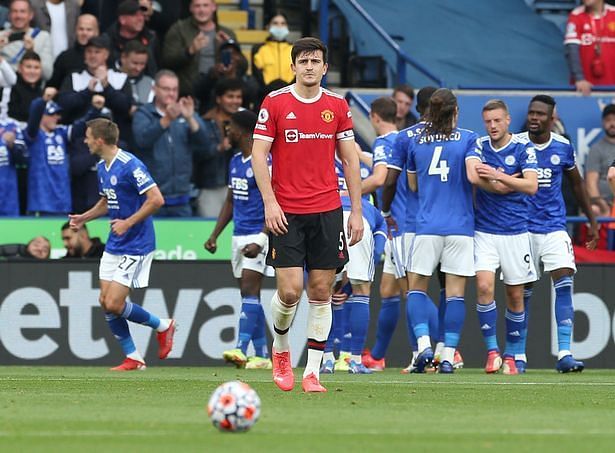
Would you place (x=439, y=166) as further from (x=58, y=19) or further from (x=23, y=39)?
(x=58, y=19)

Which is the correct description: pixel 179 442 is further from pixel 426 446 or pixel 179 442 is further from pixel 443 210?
pixel 443 210

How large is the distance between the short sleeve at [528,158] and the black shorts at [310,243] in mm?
3711

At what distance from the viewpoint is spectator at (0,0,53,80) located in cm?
1794

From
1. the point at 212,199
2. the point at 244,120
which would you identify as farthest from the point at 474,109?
the point at 244,120

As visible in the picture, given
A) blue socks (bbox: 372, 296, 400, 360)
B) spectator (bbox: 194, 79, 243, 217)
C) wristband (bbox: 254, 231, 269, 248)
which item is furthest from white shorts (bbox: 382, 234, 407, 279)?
spectator (bbox: 194, 79, 243, 217)

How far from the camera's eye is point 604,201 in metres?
18.3

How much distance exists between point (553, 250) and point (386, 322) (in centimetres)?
177

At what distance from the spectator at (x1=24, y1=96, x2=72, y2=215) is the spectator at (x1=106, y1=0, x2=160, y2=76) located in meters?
1.41

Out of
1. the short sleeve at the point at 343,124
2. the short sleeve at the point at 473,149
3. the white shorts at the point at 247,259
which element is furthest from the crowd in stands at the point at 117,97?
the short sleeve at the point at 343,124

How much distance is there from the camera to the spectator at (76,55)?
17.7 metres

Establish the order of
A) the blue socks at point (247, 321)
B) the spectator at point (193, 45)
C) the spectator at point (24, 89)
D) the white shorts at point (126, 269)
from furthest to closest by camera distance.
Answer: the spectator at point (193, 45) → the spectator at point (24, 89) → the blue socks at point (247, 321) → the white shorts at point (126, 269)

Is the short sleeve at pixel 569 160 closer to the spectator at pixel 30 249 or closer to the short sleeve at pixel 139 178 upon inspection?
the short sleeve at pixel 139 178

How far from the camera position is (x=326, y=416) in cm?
808

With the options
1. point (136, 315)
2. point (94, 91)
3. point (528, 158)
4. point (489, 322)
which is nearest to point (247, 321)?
point (136, 315)
